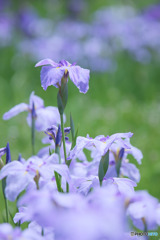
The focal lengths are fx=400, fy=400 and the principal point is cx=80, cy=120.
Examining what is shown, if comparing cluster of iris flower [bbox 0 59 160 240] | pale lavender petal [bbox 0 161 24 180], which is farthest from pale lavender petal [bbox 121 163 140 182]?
Result: pale lavender petal [bbox 0 161 24 180]

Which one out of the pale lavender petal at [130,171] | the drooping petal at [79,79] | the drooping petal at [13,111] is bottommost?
the pale lavender petal at [130,171]

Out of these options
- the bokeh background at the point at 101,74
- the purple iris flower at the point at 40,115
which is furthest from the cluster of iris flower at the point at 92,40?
the purple iris flower at the point at 40,115

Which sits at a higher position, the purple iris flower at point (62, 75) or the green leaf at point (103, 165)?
the purple iris flower at point (62, 75)

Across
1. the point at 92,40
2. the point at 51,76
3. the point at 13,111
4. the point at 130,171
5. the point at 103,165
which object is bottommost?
the point at 130,171

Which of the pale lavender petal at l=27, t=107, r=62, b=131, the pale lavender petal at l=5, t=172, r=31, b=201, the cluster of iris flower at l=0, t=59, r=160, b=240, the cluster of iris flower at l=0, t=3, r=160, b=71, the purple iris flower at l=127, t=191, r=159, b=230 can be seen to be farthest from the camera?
the cluster of iris flower at l=0, t=3, r=160, b=71

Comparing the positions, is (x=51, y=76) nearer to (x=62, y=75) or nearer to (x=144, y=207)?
(x=62, y=75)

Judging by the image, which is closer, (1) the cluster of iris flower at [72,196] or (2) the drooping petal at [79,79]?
(1) the cluster of iris flower at [72,196]

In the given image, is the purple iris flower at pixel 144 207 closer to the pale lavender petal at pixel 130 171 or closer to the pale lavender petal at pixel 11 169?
the pale lavender petal at pixel 11 169

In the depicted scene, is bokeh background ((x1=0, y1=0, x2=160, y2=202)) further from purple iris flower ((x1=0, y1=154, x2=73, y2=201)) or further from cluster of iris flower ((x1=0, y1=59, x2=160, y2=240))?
purple iris flower ((x1=0, y1=154, x2=73, y2=201))

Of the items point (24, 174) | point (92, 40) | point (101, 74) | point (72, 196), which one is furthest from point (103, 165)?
point (92, 40)
